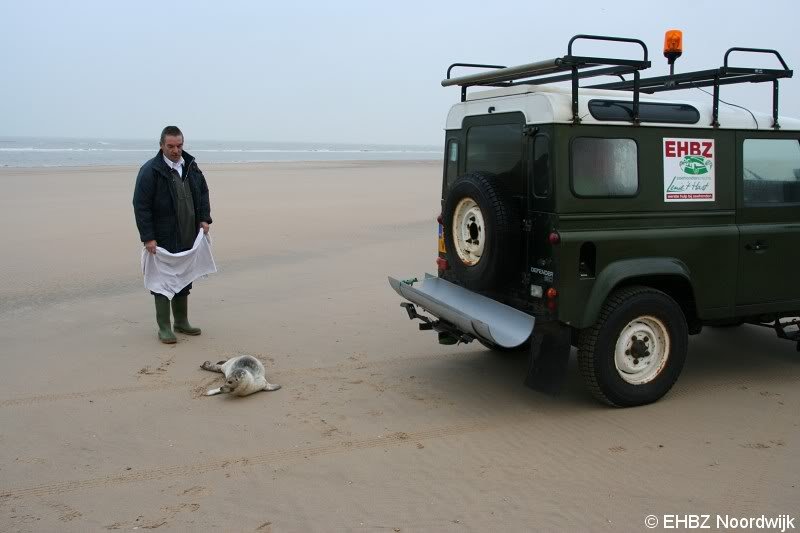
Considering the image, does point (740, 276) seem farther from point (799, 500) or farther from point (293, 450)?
point (293, 450)

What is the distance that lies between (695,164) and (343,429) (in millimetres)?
3131

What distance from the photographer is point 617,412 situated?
5137 mm

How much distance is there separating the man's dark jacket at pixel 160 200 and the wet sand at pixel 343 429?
39.7 inches

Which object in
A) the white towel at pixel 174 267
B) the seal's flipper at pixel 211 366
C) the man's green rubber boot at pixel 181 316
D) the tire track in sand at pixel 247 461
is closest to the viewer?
the tire track in sand at pixel 247 461

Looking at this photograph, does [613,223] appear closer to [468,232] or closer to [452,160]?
[468,232]

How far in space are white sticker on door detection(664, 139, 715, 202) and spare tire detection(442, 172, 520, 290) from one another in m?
1.16

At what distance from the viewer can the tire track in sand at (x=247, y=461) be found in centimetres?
401

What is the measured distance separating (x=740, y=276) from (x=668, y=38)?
2.00m

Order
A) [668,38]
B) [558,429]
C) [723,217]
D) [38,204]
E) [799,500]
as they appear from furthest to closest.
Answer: [38,204]
[668,38]
[723,217]
[558,429]
[799,500]

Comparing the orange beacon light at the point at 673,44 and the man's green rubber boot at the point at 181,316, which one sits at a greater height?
the orange beacon light at the point at 673,44

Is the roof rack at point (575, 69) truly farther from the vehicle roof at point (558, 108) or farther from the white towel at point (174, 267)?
the white towel at point (174, 267)

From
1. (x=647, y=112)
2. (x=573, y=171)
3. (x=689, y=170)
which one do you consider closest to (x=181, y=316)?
(x=573, y=171)

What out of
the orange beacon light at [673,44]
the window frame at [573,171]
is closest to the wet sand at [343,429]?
the window frame at [573,171]

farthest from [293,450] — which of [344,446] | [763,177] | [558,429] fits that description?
[763,177]
